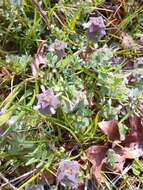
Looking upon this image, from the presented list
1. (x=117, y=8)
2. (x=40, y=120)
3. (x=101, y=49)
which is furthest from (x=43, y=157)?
(x=117, y=8)

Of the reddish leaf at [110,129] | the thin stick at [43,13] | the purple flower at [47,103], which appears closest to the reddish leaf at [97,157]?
the reddish leaf at [110,129]

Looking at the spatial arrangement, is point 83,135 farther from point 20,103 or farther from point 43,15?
point 43,15

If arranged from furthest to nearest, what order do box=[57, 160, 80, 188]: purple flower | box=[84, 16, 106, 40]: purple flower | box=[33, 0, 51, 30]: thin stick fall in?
1. box=[33, 0, 51, 30]: thin stick
2. box=[84, 16, 106, 40]: purple flower
3. box=[57, 160, 80, 188]: purple flower

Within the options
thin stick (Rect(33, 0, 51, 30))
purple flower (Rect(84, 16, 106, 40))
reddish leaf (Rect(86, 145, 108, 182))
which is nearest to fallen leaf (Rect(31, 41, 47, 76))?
thin stick (Rect(33, 0, 51, 30))

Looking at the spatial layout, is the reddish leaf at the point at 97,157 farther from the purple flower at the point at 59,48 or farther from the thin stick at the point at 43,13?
the thin stick at the point at 43,13

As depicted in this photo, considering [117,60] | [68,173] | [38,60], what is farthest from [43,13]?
[68,173]

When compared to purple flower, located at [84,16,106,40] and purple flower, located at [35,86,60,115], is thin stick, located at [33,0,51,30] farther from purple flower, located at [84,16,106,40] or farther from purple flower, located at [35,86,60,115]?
purple flower, located at [35,86,60,115]
